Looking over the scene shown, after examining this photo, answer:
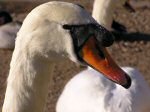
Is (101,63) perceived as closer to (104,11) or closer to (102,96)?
(102,96)

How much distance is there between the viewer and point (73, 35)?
9.15 feet

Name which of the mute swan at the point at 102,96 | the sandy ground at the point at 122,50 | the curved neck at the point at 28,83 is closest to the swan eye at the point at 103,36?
the curved neck at the point at 28,83

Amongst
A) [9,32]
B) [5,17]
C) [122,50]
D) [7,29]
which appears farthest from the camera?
[7,29]

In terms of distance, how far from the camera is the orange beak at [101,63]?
109 inches

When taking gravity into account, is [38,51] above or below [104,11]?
above

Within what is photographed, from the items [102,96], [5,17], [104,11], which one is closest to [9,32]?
[5,17]

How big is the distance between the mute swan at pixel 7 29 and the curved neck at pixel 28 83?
5.55m

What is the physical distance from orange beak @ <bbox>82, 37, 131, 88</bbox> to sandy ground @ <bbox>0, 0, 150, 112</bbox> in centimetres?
372

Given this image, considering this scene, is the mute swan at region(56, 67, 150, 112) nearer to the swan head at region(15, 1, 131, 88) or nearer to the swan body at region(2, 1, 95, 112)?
the swan body at region(2, 1, 95, 112)

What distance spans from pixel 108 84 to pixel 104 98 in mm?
231

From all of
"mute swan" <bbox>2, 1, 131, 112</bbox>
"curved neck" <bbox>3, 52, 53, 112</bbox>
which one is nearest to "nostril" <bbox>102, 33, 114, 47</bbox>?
"mute swan" <bbox>2, 1, 131, 112</bbox>

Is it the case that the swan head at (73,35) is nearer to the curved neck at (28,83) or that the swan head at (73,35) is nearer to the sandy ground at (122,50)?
the curved neck at (28,83)

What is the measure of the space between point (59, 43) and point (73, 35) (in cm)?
8

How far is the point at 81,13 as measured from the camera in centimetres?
275
